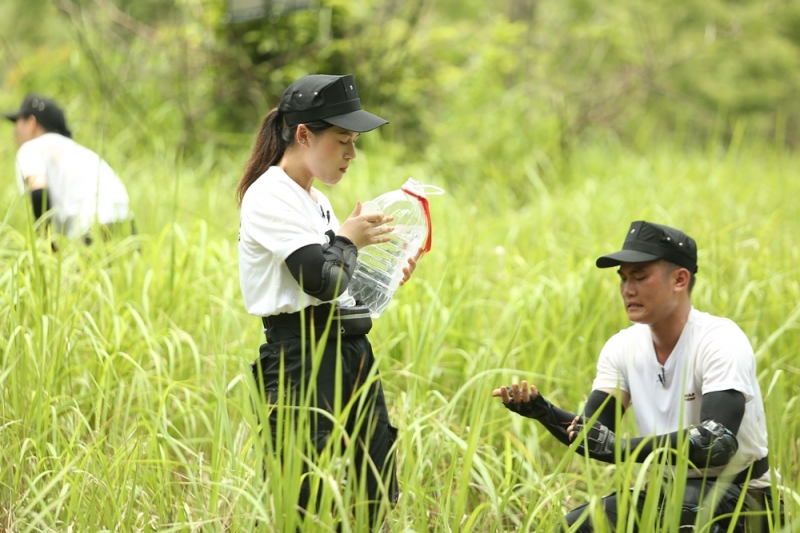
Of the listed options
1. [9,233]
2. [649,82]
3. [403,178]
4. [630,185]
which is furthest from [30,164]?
[649,82]

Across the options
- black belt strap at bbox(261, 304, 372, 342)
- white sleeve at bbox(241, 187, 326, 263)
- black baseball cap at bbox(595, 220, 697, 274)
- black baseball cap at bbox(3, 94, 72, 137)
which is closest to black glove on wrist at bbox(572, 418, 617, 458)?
black baseball cap at bbox(595, 220, 697, 274)

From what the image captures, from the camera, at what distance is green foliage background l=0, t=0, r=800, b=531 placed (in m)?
2.64

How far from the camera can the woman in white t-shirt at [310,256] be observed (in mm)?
2291

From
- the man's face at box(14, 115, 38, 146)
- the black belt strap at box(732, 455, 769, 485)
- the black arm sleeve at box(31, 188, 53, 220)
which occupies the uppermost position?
the man's face at box(14, 115, 38, 146)

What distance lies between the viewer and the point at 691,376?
262 cm

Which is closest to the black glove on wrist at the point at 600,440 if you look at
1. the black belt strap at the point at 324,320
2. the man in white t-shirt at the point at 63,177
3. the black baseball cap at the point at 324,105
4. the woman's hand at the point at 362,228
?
the black belt strap at the point at 324,320

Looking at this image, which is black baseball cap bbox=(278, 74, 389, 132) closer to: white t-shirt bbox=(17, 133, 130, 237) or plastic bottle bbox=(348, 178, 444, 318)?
plastic bottle bbox=(348, 178, 444, 318)

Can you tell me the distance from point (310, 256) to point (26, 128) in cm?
318

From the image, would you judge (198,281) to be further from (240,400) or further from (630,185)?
(630,185)

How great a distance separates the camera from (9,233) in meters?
3.88

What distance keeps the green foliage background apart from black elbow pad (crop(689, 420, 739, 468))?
148 mm

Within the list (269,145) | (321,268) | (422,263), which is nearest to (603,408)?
(321,268)

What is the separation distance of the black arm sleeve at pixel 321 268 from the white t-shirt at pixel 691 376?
876mm

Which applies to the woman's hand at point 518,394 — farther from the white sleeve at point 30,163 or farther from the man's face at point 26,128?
the man's face at point 26,128
